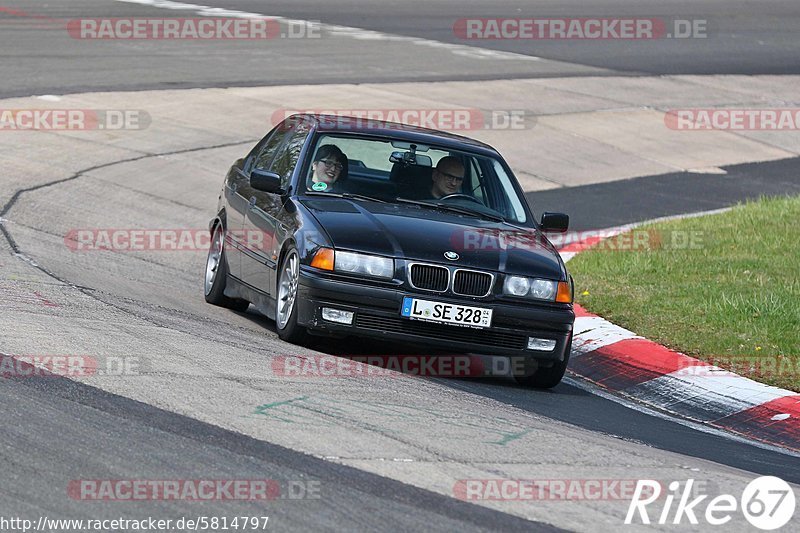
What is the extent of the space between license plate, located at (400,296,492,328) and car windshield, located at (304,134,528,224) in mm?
1228

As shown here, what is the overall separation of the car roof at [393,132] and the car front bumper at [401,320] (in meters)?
1.79

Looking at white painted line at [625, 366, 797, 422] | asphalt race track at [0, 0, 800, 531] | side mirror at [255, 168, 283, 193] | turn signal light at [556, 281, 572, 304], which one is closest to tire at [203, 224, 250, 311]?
asphalt race track at [0, 0, 800, 531]

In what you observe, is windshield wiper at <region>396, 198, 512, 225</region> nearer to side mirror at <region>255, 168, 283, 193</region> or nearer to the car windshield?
the car windshield

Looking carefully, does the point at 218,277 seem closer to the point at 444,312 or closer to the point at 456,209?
the point at 456,209

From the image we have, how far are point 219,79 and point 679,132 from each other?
7.33 m

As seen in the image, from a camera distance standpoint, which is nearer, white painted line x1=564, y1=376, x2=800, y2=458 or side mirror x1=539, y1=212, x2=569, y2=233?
white painted line x1=564, y1=376, x2=800, y2=458

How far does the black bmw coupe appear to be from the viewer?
8305 mm

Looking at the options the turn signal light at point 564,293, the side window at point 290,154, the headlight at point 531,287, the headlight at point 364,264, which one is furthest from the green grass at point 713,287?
the side window at point 290,154

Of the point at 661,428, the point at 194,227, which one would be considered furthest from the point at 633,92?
the point at 661,428

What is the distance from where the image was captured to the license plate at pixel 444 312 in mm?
8266

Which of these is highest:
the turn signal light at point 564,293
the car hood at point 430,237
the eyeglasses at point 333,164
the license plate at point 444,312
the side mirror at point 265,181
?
the eyeglasses at point 333,164

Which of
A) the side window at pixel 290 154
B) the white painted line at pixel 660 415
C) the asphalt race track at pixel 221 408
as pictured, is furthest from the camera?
the side window at pixel 290 154

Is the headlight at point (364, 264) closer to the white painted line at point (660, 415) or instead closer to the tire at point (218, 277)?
the white painted line at point (660, 415)

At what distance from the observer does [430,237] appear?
858 cm
